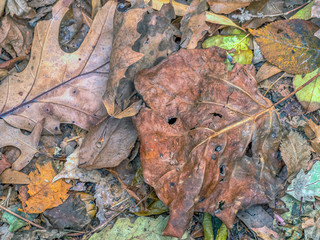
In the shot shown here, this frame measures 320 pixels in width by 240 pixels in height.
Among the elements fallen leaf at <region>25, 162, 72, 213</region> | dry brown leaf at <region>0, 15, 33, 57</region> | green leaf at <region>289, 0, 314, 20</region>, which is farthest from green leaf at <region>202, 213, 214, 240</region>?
dry brown leaf at <region>0, 15, 33, 57</region>

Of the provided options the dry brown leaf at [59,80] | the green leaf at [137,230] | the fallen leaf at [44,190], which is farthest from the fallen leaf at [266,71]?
the fallen leaf at [44,190]

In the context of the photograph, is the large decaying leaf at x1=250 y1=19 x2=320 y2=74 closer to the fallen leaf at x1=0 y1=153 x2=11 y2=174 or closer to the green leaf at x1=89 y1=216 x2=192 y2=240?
the green leaf at x1=89 y1=216 x2=192 y2=240

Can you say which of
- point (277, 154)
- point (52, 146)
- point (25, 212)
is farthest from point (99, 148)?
point (277, 154)

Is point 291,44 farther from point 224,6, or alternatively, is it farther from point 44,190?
point 44,190

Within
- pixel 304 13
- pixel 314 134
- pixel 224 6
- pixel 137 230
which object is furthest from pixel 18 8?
pixel 314 134

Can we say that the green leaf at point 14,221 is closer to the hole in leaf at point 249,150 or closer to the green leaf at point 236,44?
the hole in leaf at point 249,150
